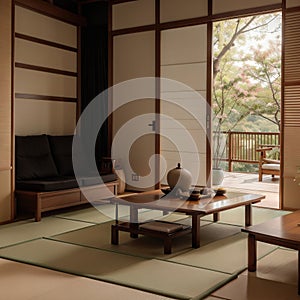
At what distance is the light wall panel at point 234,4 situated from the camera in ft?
18.8

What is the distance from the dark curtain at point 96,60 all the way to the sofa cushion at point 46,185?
1747 mm

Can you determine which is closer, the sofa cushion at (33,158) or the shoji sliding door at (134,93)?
the sofa cushion at (33,158)

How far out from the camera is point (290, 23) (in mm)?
5500

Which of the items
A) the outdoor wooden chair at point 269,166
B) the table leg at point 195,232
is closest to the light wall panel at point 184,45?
the outdoor wooden chair at point 269,166

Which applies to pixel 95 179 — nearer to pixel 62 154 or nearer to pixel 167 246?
pixel 62 154

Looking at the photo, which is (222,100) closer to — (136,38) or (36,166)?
(136,38)

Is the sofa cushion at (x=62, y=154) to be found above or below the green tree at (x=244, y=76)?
Answer: below

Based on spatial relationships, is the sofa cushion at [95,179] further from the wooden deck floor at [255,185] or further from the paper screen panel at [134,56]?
the wooden deck floor at [255,185]

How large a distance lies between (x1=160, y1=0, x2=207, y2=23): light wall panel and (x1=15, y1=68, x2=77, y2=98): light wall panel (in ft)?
5.33

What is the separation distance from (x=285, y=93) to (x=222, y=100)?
4.88 meters

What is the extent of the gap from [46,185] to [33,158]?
82cm

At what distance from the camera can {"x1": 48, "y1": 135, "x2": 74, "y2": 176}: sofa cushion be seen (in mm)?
6148

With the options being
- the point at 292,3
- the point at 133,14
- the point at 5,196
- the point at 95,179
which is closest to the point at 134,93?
the point at 133,14

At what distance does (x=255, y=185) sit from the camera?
8.21 meters
